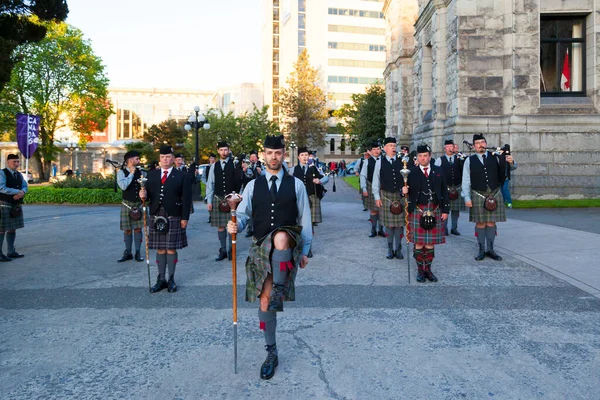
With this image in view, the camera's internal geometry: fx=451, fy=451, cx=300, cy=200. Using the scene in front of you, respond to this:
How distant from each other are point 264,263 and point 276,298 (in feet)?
1.06

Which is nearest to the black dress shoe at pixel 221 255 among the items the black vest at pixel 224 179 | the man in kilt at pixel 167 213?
the black vest at pixel 224 179

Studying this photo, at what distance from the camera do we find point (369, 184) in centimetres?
1191

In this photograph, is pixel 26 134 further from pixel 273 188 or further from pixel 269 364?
pixel 269 364

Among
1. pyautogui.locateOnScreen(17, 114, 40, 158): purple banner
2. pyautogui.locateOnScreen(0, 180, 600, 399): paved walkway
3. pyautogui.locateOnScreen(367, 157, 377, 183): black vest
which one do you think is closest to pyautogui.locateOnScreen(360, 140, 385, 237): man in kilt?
pyautogui.locateOnScreen(367, 157, 377, 183): black vest

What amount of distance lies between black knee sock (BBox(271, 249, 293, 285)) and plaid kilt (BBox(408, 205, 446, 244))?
3.40 meters

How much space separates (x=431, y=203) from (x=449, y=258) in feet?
6.37

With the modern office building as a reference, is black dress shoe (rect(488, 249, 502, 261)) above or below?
Result: below

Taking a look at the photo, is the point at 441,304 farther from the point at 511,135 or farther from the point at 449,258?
the point at 511,135

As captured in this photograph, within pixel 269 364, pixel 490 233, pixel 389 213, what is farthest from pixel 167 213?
pixel 490 233

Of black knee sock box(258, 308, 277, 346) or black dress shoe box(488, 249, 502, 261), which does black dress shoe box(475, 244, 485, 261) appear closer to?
black dress shoe box(488, 249, 502, 261)

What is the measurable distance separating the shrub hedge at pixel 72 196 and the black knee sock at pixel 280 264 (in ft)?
58.3

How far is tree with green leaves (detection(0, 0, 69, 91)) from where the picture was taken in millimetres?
9711

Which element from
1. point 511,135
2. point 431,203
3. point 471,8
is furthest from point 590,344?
point 471,8

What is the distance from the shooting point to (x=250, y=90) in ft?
292
